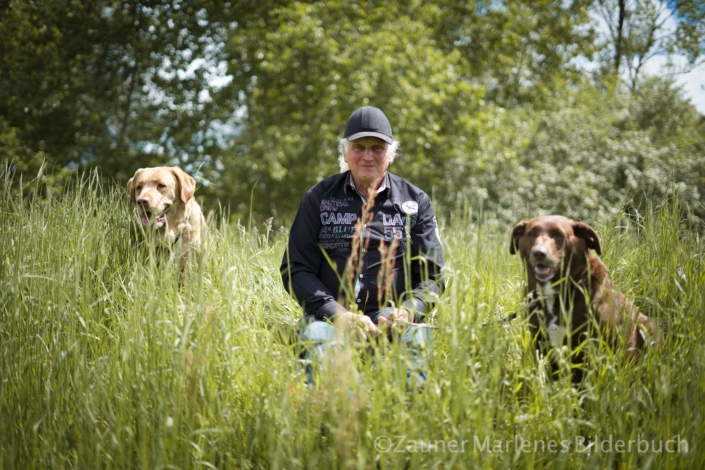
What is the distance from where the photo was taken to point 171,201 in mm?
3934

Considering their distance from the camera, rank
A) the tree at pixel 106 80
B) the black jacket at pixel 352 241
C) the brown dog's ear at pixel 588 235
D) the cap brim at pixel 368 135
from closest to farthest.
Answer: the brown dog's ear at pixel 588 235 < the black jacket at pixel 352 241 < the cap brim at pixel 368 135 < the tree at pixel 106 80

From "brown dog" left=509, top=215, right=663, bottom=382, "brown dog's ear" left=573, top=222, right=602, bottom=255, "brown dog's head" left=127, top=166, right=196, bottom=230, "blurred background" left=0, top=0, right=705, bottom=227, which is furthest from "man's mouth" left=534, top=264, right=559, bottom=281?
"blurred background" left=0, top=0, right=705, bottom=227

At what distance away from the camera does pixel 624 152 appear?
39.9 feet

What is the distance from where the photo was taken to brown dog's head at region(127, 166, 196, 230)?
3693 millimetres

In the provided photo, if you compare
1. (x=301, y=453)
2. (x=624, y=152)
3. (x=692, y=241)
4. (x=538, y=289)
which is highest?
(x=624, y=152)

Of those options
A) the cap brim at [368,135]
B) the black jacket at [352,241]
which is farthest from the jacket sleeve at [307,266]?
the cap brim at [368,135]

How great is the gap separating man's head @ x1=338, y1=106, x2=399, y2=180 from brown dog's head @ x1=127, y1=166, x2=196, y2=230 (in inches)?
64.4

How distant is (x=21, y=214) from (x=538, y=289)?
337 cm

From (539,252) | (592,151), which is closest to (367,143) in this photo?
(539,252)

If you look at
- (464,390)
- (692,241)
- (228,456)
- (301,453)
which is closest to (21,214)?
(228,456)

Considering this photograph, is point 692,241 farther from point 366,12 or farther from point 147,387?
point 366,12

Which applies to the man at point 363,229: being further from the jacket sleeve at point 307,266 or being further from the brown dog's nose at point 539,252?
the brown dog's nose at point 539,252

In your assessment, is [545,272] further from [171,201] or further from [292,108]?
[292,108]

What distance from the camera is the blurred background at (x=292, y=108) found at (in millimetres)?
11664
